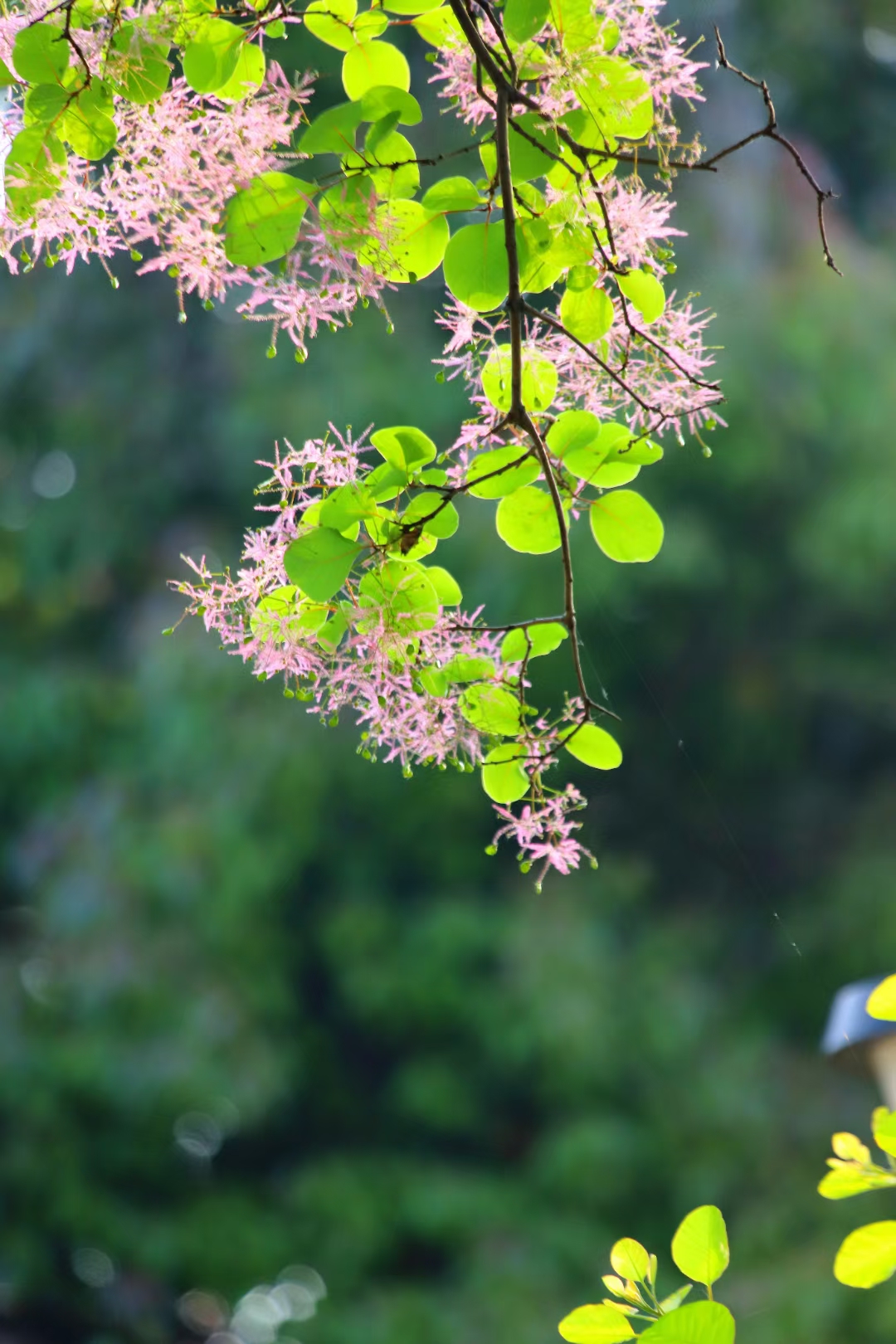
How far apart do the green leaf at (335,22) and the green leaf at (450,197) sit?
0.06 metres

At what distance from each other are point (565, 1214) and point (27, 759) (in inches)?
72.2

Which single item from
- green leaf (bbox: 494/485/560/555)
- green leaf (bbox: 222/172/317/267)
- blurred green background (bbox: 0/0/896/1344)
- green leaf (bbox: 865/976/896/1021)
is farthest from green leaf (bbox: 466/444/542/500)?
blurred green background (bbox: 0/0/896/1344)

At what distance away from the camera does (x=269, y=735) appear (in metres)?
3.25

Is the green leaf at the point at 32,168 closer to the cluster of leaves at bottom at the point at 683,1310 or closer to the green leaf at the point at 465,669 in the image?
the green leaf at the point at 465,669

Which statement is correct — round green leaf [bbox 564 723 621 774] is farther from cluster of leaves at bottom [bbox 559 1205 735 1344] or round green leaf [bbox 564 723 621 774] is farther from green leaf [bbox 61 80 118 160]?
green leaf [bbox 61 80 118 160]

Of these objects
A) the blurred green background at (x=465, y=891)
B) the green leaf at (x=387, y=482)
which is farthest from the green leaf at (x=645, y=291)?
the blurred green background at (x=465, y=891)

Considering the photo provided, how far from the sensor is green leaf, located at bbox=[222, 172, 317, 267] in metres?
0.41

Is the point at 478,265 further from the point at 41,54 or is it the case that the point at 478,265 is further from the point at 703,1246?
the point at 703,1246

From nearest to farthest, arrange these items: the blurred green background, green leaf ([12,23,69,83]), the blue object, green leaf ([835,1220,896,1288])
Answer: green leaf ([835,1220,896,1288])
green leaf ([12,23,69,83])
the blue object
the blurred green background

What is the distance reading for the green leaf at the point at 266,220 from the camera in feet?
1.35

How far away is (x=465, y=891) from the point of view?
3.36m

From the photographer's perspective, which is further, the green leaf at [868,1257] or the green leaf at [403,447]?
the green leaf at [403,447]

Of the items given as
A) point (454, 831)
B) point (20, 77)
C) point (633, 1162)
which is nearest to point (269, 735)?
point (454, 831)

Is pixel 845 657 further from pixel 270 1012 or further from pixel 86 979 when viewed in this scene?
pixel 86 979
